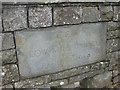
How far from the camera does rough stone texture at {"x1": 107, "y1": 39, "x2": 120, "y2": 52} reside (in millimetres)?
2729

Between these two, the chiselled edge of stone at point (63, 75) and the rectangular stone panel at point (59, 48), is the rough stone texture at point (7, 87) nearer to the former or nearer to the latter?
the chiselled edge of stone at point (63, 75)

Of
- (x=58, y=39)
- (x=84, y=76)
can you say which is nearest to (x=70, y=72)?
(x=84, y=76)

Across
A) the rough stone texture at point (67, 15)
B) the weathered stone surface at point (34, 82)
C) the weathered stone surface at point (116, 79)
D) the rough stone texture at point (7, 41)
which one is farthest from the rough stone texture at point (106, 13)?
the rough stone texture at point (7, 41)

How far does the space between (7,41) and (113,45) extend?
1.50 m

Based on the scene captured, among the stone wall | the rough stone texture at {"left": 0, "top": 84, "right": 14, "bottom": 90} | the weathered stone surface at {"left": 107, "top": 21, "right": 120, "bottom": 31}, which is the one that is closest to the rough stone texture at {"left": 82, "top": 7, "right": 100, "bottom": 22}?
the stone wall

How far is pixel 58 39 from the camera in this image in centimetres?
236

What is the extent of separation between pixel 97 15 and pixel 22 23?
3.26 feet

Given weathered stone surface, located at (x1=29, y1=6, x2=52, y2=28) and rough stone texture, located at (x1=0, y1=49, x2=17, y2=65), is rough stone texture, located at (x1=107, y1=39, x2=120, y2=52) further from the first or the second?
rough stone texture, located at (x1=0, y1=49, x2=17, y2=65)

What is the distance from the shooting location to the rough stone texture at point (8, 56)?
2.09 meters

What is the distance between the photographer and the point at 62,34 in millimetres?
2381

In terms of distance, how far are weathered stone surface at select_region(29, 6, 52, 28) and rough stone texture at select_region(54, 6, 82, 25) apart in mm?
87

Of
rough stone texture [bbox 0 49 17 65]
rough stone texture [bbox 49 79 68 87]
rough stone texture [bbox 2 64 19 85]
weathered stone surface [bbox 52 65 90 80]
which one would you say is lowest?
rough stone texture [bbox 49 79 68 87]

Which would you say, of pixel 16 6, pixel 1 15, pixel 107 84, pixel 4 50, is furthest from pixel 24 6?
pixel 107 84

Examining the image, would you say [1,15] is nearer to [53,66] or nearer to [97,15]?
[53,66]
